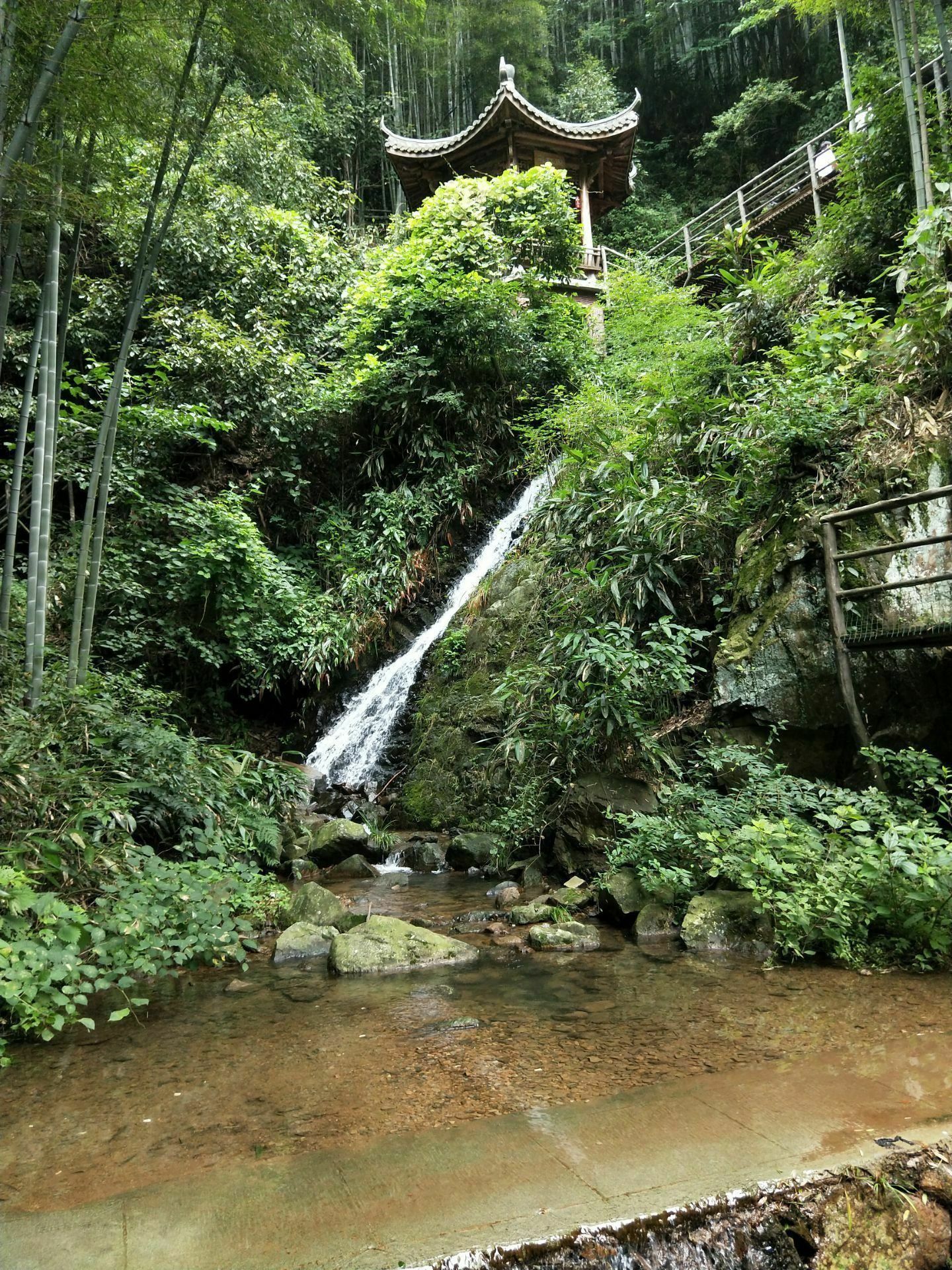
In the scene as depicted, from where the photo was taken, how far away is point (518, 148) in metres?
15.6

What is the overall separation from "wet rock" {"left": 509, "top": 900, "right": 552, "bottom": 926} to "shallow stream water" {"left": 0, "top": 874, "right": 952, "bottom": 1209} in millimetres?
578

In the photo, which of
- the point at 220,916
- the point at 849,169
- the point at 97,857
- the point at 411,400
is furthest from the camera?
the point at 411,400

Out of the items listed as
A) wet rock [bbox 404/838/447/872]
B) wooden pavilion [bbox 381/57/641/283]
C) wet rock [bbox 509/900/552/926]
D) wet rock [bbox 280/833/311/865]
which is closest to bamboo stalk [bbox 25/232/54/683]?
wet rock [bbox 280/833/311/865]

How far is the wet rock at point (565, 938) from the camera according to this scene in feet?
14.1

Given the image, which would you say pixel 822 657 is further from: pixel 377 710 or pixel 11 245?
pixel 377 710

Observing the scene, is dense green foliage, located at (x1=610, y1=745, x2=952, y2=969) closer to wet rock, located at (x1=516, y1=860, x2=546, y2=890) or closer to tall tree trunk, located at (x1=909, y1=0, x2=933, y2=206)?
wet rock, located at (x1=516, y1=860, x2=546, y2=890)

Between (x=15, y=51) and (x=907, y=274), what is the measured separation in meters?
5.98

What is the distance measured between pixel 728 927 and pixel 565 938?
0.87m

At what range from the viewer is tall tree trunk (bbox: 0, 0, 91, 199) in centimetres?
364

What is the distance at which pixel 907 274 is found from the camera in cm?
604

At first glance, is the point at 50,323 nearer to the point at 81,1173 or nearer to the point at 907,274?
the point at 81,1173

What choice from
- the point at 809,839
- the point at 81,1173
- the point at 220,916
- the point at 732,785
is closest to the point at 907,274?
the point at 732,785

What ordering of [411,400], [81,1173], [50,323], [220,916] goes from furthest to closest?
[411,400], [50,323], [220,916], [81,1173]

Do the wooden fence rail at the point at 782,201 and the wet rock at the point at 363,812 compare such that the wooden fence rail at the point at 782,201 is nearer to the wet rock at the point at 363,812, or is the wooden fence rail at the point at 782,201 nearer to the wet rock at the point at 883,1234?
the wet rock at the point at 363,812
